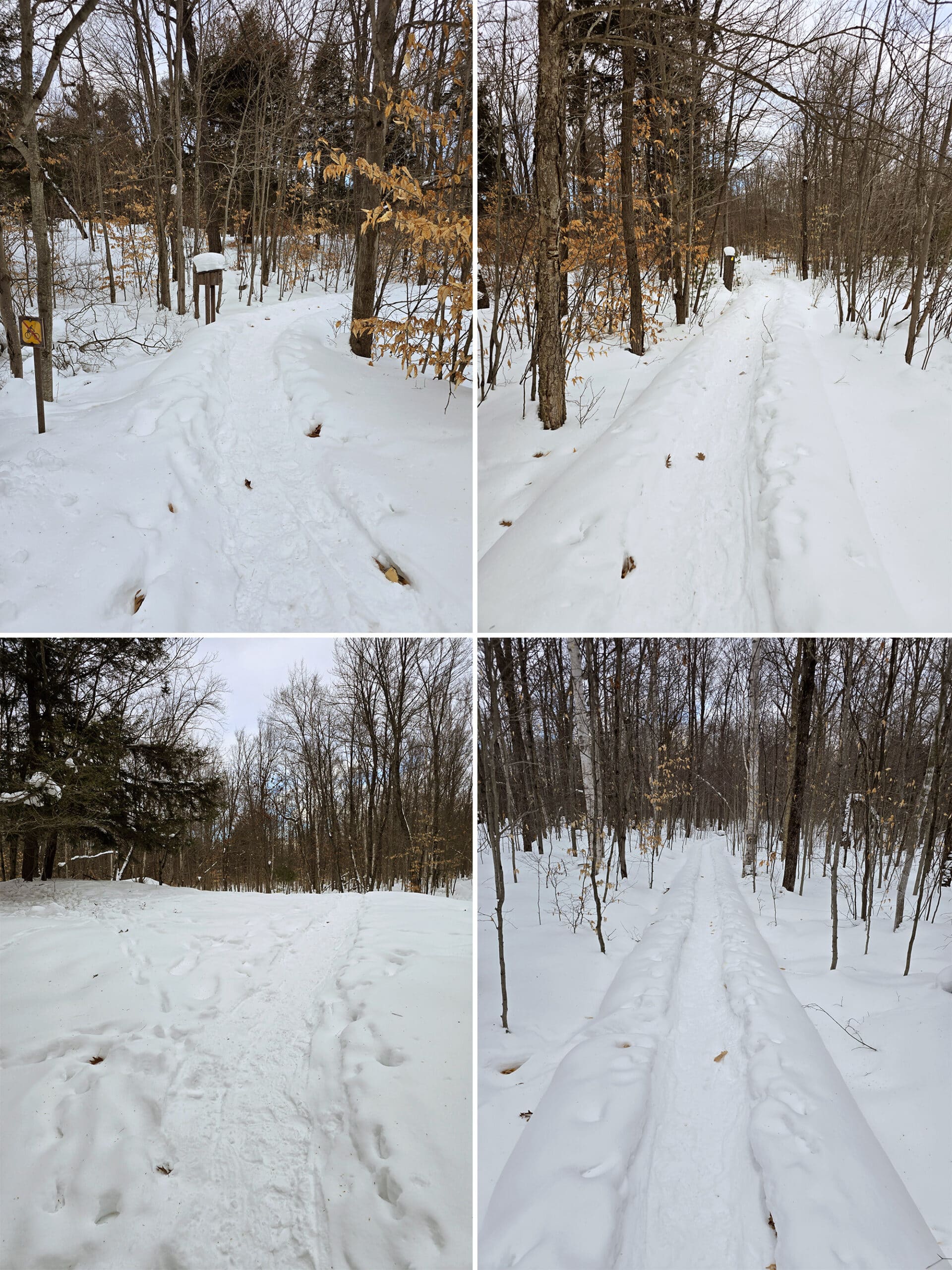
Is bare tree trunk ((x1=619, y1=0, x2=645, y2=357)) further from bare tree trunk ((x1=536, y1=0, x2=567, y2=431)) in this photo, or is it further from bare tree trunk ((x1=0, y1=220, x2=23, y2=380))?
bare tree trunk ((x1=0, y1=220, x2=23, y2=380))

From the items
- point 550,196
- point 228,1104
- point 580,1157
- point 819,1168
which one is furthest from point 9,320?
point 819,1168

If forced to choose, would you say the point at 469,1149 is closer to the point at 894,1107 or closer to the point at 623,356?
the point at 894,1107

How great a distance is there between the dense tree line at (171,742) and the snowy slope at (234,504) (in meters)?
0.66

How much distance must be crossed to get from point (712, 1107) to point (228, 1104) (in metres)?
2.33

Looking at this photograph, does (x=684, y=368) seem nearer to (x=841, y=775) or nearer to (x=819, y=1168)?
(x=841, y=775)

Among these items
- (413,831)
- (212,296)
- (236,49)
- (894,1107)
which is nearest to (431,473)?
(894,1107)

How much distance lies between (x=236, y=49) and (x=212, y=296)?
7.18 meters

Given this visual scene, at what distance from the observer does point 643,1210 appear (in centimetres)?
271

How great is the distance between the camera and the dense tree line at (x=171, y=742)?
5527 millimetres

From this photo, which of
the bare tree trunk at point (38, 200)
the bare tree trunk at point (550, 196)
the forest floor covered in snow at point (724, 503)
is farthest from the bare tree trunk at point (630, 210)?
the bare tree trunk at point (38, 200)

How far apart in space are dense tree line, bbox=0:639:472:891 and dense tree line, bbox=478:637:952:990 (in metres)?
0.86

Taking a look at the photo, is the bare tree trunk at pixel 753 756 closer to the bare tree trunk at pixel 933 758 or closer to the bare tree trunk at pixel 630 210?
the bare tree trunk at pixel 933 758

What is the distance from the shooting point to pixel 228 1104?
3.16m

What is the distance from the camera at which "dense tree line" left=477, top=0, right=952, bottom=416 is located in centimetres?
561
